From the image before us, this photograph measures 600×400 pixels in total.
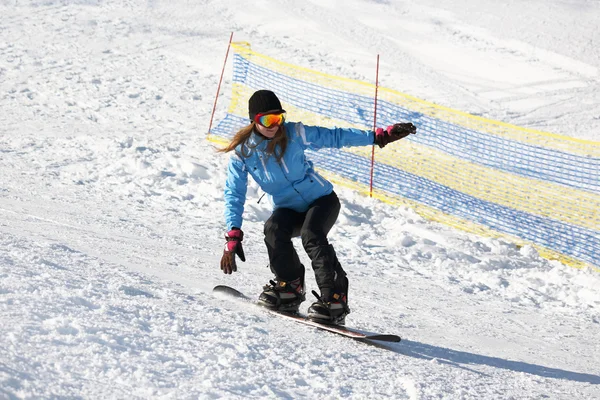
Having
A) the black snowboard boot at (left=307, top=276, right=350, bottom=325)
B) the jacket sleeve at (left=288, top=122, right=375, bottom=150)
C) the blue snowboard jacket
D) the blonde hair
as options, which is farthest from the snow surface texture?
the jacket sleeve at (left=288, top=122, right=375, bottom=150)

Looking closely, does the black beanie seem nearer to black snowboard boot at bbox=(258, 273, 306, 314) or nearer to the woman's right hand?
the woman's right hand

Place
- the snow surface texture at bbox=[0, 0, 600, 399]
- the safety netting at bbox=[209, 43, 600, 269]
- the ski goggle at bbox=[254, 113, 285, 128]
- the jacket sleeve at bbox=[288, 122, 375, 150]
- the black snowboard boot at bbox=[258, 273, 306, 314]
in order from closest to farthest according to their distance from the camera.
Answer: the snow surface texture at bbox=[0, 0, 600, 399]
the ski goggle at bbox=[254, 113, 285, 128]
the jacket sleeve at bbox=[288, 122, 375, 150]
the black snowboard boot at bbox=[258, 273, 306, 314]
the safety netting at bbox=[209, 43, 600, 269]

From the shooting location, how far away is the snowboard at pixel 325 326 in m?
4.72

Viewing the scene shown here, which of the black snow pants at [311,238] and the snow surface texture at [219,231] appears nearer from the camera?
the snow surface texture at [219,231]

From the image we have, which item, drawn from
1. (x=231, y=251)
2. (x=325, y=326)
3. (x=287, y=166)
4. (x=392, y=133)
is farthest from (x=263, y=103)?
(x=325, y=326)

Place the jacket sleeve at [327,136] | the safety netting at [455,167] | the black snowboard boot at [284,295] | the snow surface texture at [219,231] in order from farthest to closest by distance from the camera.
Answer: the safety netting at [455,167] → the black snowboard boot at [284,295] → the jacket sleeve at [327,136] → the snow surface texture at [219,231]

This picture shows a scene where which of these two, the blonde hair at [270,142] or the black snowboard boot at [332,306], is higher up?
the blonde hair at [270,142]

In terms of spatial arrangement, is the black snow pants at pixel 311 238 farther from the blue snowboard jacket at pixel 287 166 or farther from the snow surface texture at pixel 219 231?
the snow surface texture at pixel 219 231

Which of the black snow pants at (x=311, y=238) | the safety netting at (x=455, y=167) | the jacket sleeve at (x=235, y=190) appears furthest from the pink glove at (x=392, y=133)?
the safety netting at (x=455, y=167)

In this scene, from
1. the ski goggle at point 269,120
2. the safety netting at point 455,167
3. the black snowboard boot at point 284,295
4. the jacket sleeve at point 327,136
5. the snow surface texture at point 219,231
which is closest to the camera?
the snow surface texture at point 219,231

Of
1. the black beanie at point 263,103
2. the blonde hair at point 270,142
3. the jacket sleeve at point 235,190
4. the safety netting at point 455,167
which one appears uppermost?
the black beanie at point 263,103

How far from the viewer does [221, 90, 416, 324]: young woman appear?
4.75 meters

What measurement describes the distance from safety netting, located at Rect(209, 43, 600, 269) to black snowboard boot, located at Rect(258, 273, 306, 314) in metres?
4.09

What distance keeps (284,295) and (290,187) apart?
799 mm
